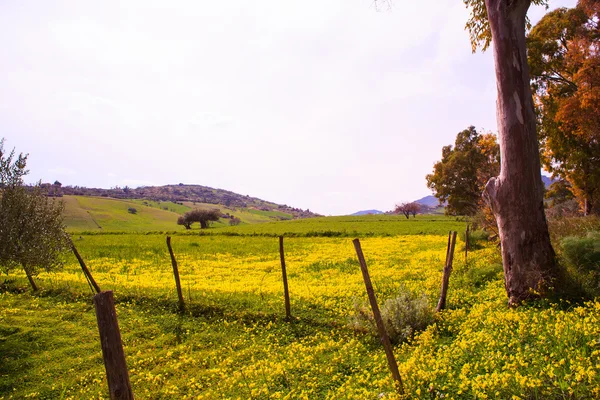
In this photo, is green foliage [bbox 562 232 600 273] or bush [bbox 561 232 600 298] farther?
green foliage [bbox 562 232 600 273]

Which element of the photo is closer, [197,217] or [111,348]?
[111,348]

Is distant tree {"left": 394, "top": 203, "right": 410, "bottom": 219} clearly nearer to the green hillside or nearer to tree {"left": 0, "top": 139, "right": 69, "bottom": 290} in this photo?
the green hillside

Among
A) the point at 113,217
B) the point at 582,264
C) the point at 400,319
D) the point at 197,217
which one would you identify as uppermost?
the point at 113,217

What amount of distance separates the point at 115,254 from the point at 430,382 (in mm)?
28350

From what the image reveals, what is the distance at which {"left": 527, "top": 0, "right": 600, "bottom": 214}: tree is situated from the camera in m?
15.0

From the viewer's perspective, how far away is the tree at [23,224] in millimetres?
10734

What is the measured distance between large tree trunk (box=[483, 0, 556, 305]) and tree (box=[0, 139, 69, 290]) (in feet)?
47.3

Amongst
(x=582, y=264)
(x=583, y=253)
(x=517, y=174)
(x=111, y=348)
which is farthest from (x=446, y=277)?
(x=111, y=348)

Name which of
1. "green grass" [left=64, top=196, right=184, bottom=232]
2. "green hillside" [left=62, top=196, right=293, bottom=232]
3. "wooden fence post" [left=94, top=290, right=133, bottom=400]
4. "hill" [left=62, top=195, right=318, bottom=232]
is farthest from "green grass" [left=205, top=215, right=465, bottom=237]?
"green grass" [left=64, top=196, right=184, bottom=232]

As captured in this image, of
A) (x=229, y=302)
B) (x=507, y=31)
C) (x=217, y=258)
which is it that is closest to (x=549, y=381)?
(x=507, y=31)

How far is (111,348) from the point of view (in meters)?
3.75

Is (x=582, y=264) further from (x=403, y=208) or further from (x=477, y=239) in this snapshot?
(x=403, y=208)

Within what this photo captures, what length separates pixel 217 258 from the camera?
26312 millimetres

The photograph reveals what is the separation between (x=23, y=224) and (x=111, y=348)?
10.4 meters
